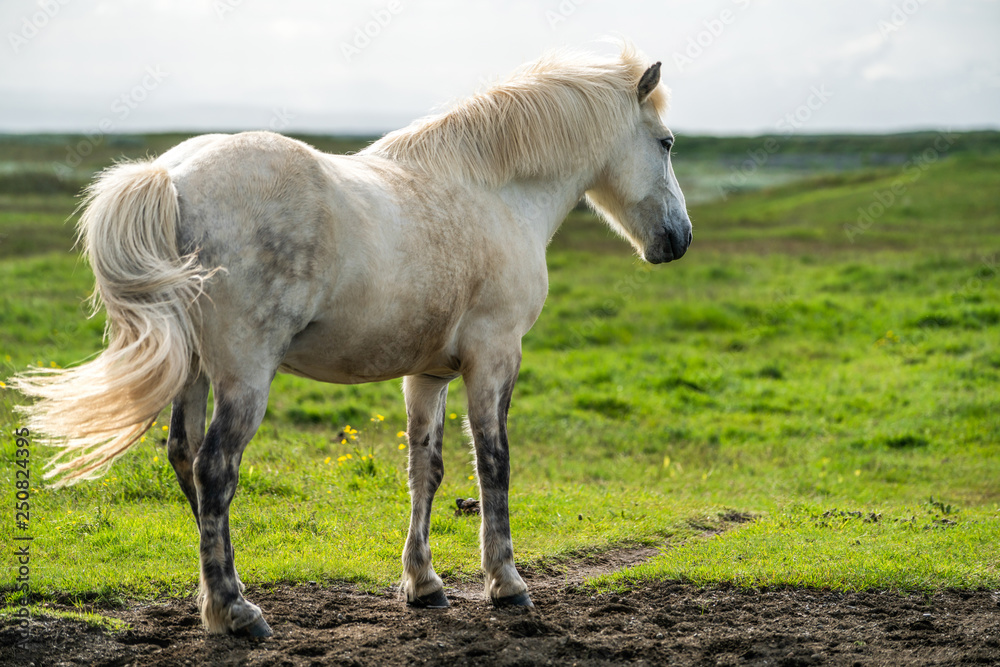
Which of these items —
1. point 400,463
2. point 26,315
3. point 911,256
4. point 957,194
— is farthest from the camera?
point 957,194

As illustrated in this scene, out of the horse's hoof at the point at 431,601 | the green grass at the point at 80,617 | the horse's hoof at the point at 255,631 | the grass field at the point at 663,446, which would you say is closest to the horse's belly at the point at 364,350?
the horse's hoof at the point at 255,631

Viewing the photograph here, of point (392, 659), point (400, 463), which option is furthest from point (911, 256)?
point (392, 659)

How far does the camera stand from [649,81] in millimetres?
5449

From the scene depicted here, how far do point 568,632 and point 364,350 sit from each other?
1.84 m

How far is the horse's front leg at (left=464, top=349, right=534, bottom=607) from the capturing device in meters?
4.87

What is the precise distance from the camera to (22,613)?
13.7ft

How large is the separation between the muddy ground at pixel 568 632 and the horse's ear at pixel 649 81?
315cm

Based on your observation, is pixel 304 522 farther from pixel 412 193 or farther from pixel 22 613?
pixel 412 193

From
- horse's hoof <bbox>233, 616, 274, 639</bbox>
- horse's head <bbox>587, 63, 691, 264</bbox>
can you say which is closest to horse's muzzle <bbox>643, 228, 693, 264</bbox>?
horse's head <bbox>587, 63, 691, 264</bbox>

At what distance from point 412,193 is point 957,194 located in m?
32.5

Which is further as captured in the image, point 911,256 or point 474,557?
point 911,256

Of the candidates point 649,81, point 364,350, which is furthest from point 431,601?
point 649,81

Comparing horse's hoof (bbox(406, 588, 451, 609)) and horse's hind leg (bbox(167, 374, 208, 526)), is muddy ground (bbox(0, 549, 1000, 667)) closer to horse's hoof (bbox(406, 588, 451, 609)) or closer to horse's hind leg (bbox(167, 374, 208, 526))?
horse's hoof (bbox(406, 588, 451, 609))

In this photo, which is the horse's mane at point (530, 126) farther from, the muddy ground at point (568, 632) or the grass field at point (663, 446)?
the grass field at point (663, 446)
